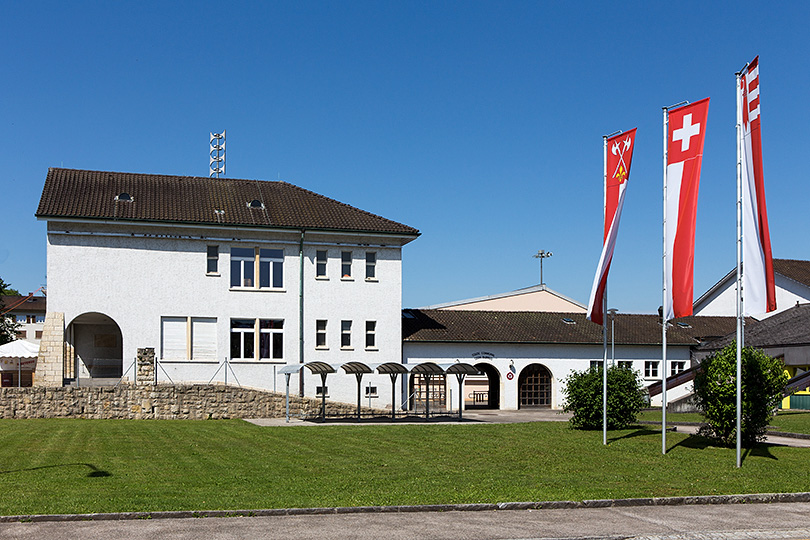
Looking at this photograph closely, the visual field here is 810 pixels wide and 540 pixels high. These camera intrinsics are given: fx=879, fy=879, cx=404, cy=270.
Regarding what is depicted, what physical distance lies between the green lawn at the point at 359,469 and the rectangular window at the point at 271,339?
1560 cm

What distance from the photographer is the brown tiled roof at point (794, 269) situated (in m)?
55.9

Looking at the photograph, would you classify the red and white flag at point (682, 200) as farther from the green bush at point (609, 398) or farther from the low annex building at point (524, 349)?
the low annex building at point (524, 349)

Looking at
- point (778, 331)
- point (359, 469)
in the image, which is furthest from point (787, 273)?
point (359, 469)

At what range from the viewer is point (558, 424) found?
28.5 m

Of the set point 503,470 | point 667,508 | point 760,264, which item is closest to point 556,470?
point 503,470

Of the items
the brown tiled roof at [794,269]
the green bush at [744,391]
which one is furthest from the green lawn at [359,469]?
the brown tiled roof at [794,269]

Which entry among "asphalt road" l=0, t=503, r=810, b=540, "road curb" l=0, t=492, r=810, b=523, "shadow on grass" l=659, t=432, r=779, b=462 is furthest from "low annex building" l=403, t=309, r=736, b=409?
"asphalt road" l=0, t=503, r=810, b=540

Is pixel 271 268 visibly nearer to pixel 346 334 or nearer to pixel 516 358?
pixel 346 334

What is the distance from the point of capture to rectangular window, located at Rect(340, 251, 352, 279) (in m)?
42.7

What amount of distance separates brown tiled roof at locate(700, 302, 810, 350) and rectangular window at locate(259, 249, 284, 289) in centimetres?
2203

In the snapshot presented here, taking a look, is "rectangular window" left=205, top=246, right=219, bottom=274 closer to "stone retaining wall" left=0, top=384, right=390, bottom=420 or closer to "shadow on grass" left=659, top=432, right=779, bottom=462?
"stone retaining wall" left=0, top=384, right=390, bottom=420

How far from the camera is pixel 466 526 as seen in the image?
424 inches

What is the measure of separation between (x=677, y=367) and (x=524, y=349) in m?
9.60

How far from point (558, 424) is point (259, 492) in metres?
17.1
